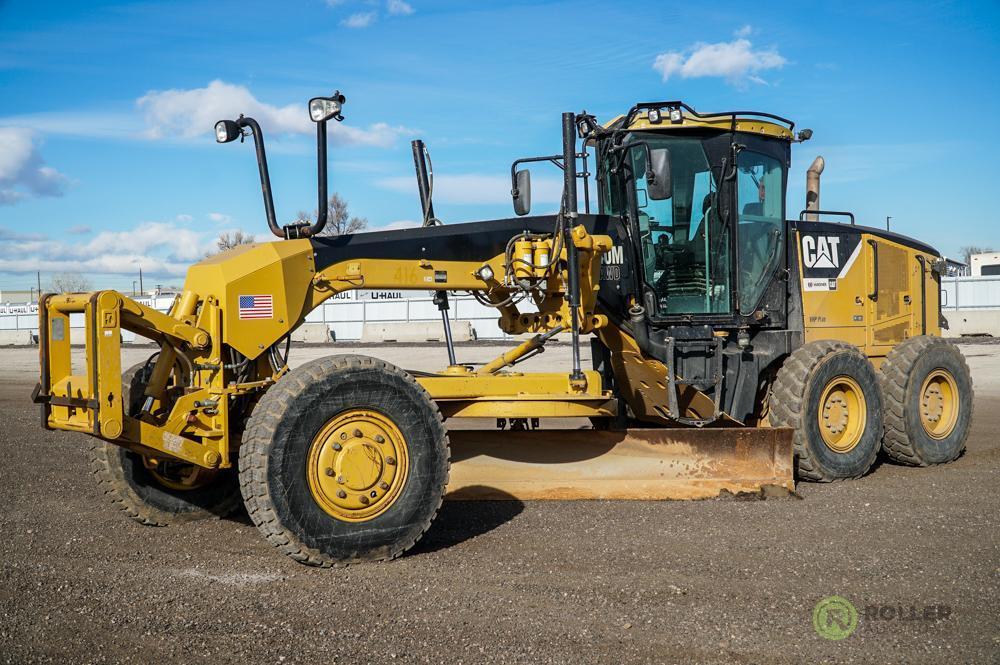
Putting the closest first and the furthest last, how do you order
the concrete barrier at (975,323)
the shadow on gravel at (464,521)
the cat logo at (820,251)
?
1. the shadow on gravel at (464,521)
2. the cat logo at (820,251)
3. the concrete barrier at (975,323)

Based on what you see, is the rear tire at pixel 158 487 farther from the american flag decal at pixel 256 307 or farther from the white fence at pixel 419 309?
the white fence at pixel 419 309

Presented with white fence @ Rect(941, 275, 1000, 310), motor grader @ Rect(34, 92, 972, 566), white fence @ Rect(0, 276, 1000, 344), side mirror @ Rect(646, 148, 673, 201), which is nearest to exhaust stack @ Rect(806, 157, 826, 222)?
motor grader @ Rect(34, 92, 972, 566)

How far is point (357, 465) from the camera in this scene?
18.2 feet

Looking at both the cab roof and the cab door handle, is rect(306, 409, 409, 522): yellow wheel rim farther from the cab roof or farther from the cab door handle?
the cab door handle

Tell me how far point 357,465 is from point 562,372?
2726 millimetres

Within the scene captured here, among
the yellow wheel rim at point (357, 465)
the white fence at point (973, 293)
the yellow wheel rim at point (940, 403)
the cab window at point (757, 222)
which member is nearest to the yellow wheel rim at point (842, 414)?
the cab window at point (757, 222)

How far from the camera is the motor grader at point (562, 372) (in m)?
5.47

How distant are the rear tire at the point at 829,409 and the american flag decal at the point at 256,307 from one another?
428cm

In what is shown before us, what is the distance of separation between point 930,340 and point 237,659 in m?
7.33

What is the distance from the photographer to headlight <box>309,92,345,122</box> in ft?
18.9

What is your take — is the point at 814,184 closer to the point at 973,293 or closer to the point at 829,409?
the point at 829,409

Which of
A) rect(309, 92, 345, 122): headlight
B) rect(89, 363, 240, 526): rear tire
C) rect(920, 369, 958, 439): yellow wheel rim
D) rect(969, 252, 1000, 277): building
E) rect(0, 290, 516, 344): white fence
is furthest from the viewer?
rect(969, 252, 1000, 277): building

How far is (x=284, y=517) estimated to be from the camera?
5254 mm

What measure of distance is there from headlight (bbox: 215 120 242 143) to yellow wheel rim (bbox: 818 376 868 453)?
16.5ft
